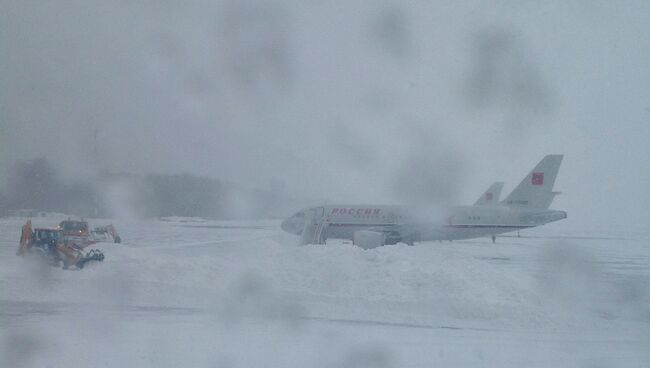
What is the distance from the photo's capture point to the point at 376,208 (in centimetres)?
3803

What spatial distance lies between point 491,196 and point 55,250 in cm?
4065

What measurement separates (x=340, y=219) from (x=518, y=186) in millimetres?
12052

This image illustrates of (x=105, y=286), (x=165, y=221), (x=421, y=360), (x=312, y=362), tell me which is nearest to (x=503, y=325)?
→ (x=421, y=360)

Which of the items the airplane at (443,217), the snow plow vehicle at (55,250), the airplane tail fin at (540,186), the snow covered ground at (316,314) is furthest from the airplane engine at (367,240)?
the snow plow vehicle at (55,250)

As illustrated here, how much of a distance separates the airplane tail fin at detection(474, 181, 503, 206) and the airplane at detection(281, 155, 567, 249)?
34.5 ft

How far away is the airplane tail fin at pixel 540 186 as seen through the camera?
37.4m

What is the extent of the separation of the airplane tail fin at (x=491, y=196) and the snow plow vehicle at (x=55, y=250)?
3576 centimetres

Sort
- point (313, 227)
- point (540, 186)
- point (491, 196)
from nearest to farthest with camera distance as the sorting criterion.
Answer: point (313, 227)
point (540, 186)
point (491, 196)

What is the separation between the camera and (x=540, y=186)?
37.6 m

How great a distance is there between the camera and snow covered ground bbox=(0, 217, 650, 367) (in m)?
8.55

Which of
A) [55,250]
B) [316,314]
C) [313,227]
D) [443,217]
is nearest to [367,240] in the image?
[313,227]

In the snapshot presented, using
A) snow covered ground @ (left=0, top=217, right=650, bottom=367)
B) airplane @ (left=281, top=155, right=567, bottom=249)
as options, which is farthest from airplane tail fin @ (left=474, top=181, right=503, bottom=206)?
snow covered ground @ (left=0, top=217, right=650, bottom=367)

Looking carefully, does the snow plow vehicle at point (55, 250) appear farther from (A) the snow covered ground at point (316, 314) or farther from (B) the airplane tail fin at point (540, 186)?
(B) the airplane tail fin at point (540, 186)

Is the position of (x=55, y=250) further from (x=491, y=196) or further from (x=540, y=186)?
(x=491, y=196)
